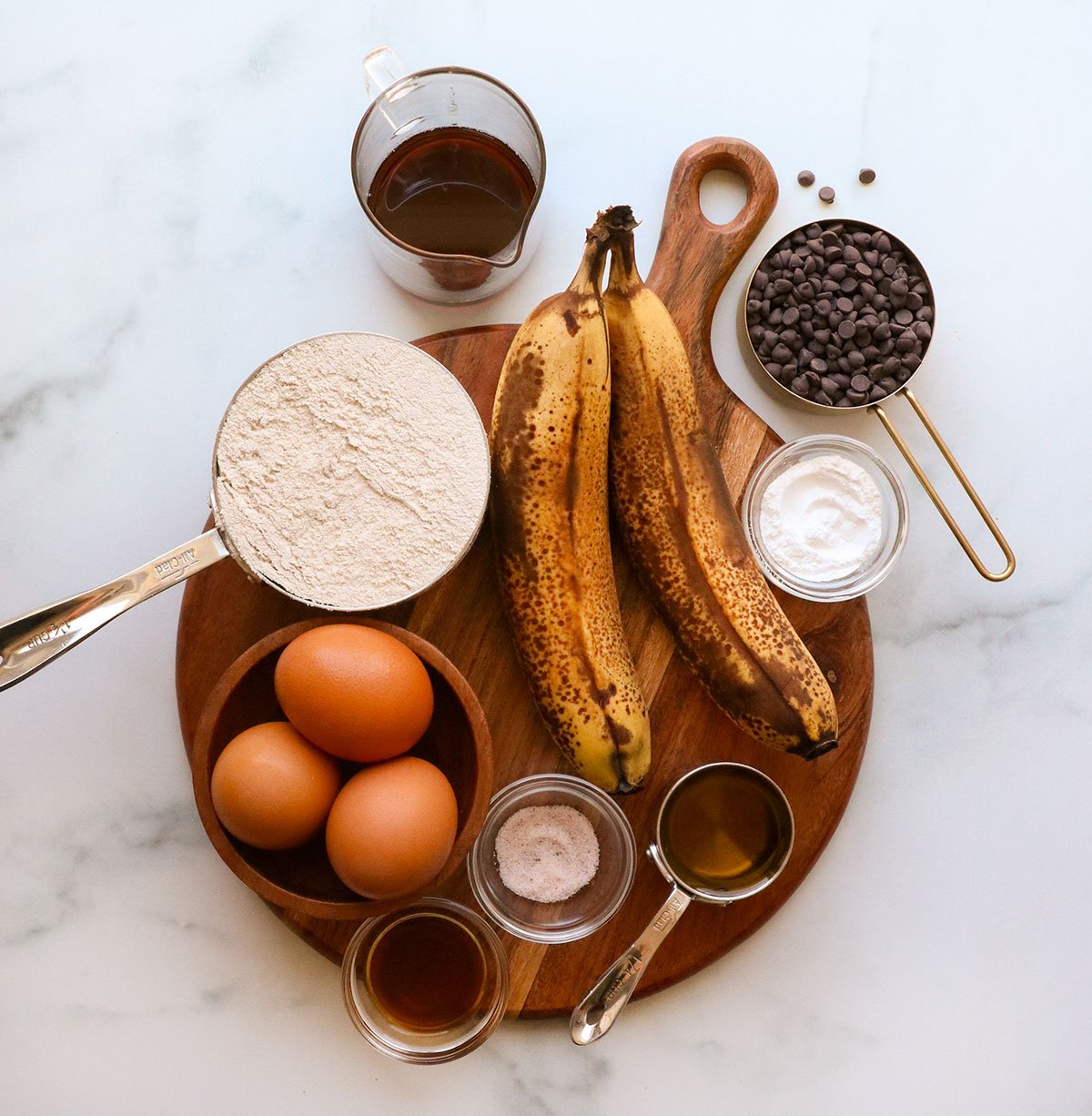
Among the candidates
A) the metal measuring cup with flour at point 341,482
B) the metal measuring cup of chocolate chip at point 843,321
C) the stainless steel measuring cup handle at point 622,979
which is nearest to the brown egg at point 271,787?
the metal measuring cup with flour at point 341,482

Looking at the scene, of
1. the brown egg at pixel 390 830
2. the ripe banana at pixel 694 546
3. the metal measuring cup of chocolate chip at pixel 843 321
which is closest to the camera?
the brown egg at pixel 390 830

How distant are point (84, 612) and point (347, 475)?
1.02 feet

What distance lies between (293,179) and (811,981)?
4.27 ft

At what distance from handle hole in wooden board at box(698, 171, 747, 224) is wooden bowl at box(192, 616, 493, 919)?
0.71 meters

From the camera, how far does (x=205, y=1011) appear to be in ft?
4.16

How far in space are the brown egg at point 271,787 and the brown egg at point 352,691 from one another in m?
0.03

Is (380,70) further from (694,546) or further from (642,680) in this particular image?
(642,680)

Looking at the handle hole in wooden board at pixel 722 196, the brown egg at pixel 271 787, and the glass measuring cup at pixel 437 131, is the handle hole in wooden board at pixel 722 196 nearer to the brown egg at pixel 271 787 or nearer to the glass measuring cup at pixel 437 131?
the glass measuring cup at pixel 437 131

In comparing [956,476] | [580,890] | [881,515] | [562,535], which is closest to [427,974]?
[580,890]

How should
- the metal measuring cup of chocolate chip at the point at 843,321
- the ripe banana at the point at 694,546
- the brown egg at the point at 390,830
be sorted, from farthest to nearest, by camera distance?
the metal measuring cup of chocolate chip at the point at 843,321, the ripe banana at the point at 694,546, the brown egg at the point at 390,830

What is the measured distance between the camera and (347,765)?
1121 millimetres

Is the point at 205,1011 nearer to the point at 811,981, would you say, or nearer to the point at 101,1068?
the point at 101,1068

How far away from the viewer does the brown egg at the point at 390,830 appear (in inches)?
39.3

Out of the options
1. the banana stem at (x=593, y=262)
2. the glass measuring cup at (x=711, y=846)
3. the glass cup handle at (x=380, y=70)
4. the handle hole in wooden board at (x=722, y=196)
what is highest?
A: the glass cup handle at (x=380, y=70)
